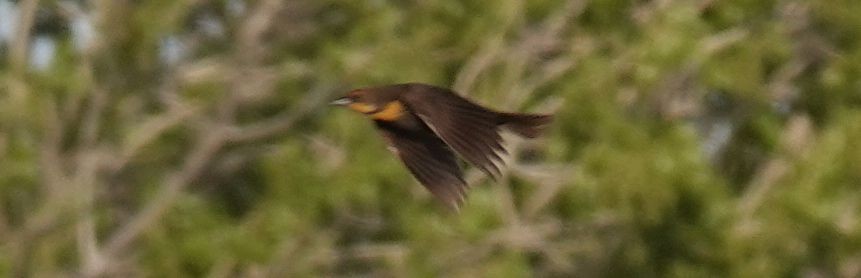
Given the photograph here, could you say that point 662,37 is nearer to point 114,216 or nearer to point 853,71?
point 853,71

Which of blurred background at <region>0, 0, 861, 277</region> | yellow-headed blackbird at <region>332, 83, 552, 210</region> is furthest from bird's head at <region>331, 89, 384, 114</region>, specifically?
blurred background at <region>0, 0, 861, 277</region>

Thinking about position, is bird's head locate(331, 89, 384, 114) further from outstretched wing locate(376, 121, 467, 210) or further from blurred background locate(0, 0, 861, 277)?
blurred background locate(0, 0, 861, 277)

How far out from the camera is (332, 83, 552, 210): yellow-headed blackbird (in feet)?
17.4

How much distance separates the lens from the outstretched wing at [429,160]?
5551mm

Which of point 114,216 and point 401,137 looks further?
point 114,216

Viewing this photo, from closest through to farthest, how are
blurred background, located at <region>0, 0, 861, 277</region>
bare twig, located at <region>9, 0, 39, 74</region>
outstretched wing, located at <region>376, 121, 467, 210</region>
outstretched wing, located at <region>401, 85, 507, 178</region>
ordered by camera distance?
1. outstretched wing, located at <region>401, 85, 507, 178</region>
2. outstretched wing, located at <region>376, 121, 467, 210</region>
3. blurred background, located at <region>0, 0, 861, 277</region>
4. bare twig, located at <region>9, 0, 39, 74</region>

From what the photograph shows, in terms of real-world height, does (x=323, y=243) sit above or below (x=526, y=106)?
below

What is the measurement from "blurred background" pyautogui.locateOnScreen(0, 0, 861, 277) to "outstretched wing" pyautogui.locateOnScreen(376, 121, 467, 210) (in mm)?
4526

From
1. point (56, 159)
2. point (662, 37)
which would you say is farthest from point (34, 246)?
point (662, 37)

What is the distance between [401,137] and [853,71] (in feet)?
21.2

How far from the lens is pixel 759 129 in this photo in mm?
11633

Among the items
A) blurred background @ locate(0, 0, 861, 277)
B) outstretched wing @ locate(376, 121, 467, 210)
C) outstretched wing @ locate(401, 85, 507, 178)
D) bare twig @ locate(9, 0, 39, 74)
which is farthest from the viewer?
bare twig @ locate(9, 0, 39, 74)

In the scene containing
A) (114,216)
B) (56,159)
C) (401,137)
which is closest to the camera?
(401,137)

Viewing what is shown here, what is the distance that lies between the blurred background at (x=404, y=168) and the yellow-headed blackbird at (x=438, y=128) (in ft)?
15.0
